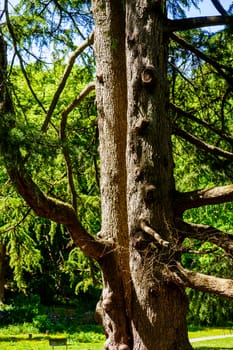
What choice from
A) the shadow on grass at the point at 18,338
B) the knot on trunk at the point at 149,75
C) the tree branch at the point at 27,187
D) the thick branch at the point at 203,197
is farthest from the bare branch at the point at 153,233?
the shadow on grass at the point at 18,338

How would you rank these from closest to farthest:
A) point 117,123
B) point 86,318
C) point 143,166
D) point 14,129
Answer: point 14,129 → point 143,166 → point 117,123 → point 86,318

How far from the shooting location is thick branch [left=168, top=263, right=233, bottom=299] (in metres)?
3.93

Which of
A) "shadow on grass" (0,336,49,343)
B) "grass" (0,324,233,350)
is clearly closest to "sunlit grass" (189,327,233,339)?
"grass" (0,324,233,350)

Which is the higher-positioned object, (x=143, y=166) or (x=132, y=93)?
(x=132, y=93)

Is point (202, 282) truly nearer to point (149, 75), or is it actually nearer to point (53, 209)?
point (53, 209)

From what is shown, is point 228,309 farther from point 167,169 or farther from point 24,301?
point 167,169

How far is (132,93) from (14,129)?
3.39 feet

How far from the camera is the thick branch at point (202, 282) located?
393 centimetres

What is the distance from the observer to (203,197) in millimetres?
4543

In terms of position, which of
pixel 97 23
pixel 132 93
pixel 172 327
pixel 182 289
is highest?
pixel 97 23

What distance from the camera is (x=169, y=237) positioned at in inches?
177

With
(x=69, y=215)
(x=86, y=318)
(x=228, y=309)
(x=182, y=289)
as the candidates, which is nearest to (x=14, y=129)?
(x=69, y=215)

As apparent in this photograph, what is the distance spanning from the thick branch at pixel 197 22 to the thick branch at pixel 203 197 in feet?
4.14

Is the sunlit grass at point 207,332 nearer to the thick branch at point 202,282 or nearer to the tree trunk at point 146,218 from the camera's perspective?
the tree trunk at point 146,218
